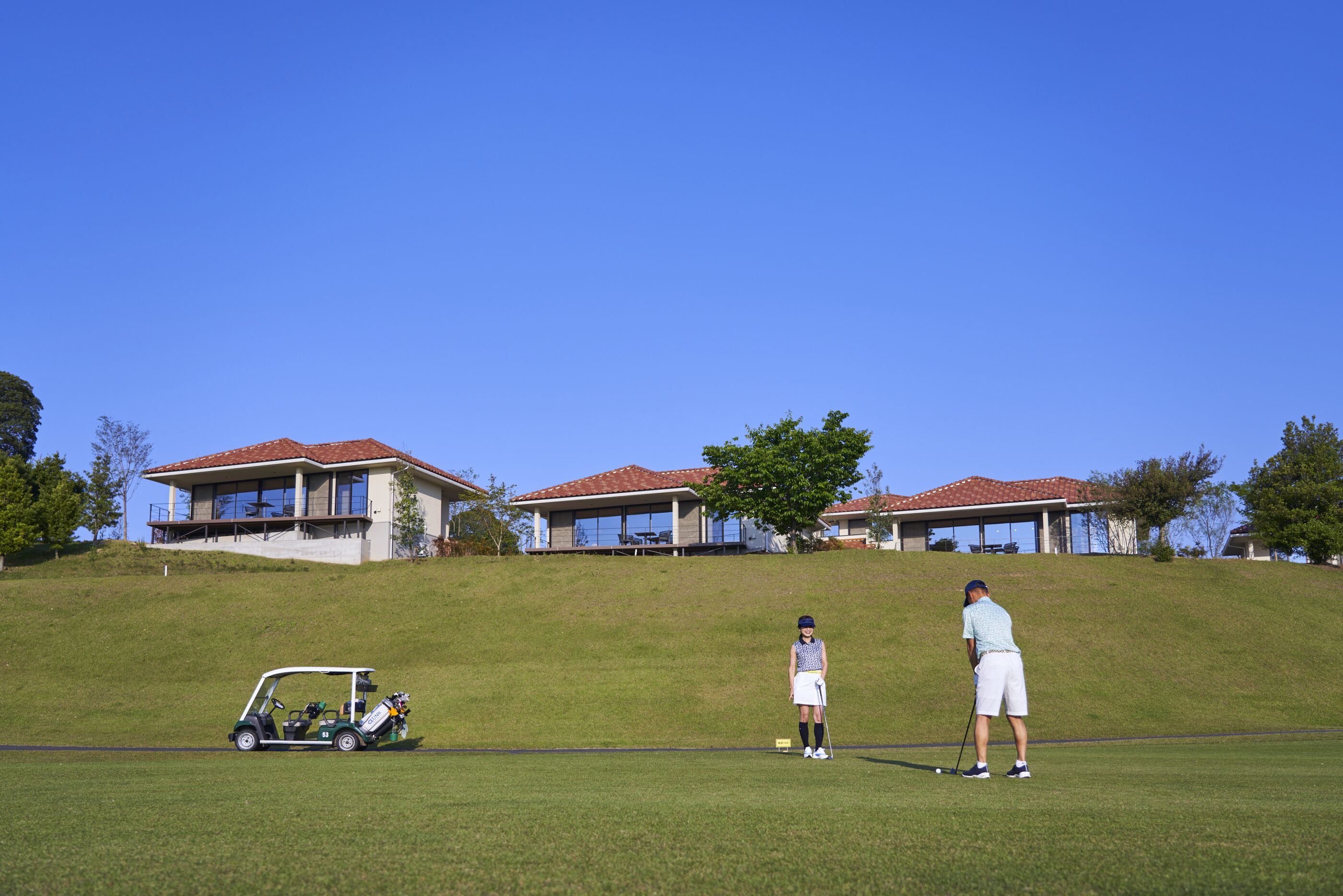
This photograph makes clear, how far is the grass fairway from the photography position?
3.86 metres

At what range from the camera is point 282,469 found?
178 feet

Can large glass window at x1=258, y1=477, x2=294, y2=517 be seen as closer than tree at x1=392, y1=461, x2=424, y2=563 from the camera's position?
No

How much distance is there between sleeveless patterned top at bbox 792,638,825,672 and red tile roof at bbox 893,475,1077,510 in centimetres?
4488

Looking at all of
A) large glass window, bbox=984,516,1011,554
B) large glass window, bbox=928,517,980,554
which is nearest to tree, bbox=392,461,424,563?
large glass window, bbox=928,517,980,554

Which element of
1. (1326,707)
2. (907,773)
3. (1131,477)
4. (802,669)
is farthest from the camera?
(1131,477)

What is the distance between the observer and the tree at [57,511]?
4719cm

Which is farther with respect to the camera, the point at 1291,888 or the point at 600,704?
the point at 600,704

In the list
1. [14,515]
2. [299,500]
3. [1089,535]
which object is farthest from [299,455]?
[1089,535]

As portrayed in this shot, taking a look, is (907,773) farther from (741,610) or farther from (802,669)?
(741,610)

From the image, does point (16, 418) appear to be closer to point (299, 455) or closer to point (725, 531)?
point (299, 455)

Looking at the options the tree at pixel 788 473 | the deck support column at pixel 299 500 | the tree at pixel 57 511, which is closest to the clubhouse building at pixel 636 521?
the tree at pixel 788 473

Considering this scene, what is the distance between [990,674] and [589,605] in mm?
25440

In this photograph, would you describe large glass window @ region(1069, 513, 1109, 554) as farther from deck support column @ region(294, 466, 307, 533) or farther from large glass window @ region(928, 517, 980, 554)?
deck support column @ region(294, 466, 307, 533)

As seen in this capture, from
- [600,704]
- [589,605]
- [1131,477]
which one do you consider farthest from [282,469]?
[1131,477]
